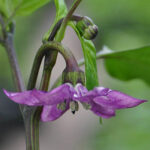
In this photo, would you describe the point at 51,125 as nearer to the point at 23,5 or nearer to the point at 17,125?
the point at 17,125

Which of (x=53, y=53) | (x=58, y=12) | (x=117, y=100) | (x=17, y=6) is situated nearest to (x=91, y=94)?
(x=117, y=100)

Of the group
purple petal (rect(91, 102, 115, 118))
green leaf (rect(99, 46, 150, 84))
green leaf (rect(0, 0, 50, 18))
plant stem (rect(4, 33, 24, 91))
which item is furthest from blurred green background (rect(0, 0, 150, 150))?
purple petal (rect(91, 102, 115, 118))

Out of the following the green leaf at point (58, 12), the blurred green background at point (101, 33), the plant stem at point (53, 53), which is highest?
the green leaf at point (58, 12)

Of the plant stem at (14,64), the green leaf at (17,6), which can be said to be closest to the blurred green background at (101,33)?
the green leaf at (17,6)

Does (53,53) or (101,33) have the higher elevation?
(53,53)

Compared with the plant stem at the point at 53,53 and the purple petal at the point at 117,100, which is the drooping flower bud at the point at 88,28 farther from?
the purple petal at the point at 117,100

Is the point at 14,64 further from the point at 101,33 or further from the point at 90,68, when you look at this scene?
the point at 101,33
